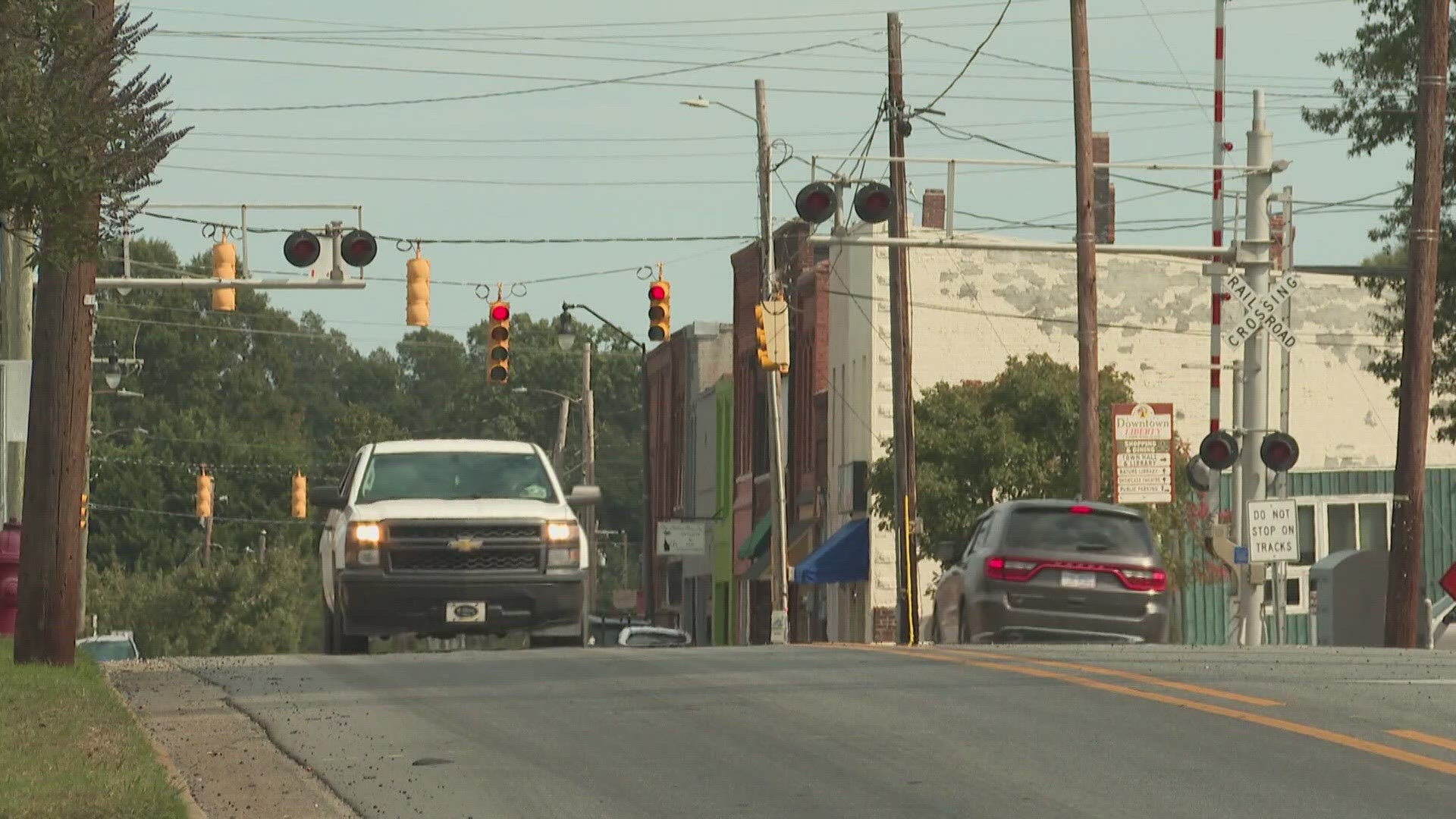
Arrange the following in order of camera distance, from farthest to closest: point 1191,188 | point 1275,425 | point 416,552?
point 1275,425, point 1191,188, point 416,552

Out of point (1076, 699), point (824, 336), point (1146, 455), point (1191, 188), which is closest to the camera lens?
point (1076, 699)

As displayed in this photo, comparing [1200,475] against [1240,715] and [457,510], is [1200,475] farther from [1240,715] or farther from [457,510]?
[1240,715]

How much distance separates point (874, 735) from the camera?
13703mm

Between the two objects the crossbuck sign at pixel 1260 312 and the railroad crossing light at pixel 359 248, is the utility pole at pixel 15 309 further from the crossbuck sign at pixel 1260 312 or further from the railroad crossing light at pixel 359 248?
the crossbuck sign at pixel 1260 312

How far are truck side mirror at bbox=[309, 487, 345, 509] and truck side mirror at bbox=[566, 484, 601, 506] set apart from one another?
6.52ft

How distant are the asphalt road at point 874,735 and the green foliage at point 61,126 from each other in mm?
3059

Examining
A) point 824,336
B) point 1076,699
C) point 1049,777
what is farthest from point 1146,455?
point 824,336

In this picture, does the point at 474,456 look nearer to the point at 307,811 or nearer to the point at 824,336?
the point at 307,811

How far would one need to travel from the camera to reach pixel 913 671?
17766 millimetres

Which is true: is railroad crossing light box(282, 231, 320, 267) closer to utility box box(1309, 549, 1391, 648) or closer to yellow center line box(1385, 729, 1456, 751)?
utility box box(1309, 549, 1391, 648)

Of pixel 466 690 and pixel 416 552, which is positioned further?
pixel 416 552

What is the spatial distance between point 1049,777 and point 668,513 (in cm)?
6859

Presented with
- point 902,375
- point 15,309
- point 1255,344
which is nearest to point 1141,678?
point 1255,344

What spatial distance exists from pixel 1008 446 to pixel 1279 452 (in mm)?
13615
